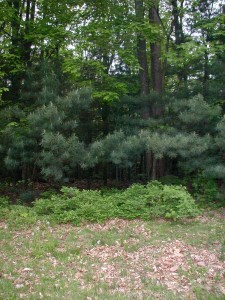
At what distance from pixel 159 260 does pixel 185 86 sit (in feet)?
22.1

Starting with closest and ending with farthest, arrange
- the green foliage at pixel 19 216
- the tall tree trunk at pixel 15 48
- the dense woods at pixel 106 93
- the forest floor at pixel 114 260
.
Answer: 1. the forest floor at pixel 114 260
2. the green foliage at pixel 19 216
3. the dense woods at pixel 106 93
4. the tall tree trunk at pixel 15 48

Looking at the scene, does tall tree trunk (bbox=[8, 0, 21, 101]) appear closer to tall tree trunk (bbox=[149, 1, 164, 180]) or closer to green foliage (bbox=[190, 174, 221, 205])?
tall tree trunk (bbox=[149, 1, 164, 180])

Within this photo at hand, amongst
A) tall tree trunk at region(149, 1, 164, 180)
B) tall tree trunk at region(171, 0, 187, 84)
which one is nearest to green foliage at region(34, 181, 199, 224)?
tall tree trunk at region(149, 1, 164, 180)

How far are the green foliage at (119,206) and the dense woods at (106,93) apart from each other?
963 millimetres

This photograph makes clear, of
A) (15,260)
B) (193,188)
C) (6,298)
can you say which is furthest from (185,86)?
(6,298)

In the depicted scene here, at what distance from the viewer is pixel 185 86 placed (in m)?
11.2

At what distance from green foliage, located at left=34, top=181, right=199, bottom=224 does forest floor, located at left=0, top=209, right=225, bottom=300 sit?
8.9 inches

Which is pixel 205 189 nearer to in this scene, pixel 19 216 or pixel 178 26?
pixel 19 216

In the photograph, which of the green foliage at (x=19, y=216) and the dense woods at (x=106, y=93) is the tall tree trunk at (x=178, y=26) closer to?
the dense woods at (x=106, y=93)

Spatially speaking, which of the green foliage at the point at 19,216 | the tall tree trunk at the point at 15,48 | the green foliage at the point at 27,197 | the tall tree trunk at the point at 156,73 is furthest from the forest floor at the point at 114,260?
the tall tree trunk at the point at 15,48

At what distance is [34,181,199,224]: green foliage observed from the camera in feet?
26.3

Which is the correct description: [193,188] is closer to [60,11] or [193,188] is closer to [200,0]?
[200,0]

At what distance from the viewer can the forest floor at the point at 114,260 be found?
5.13 metres

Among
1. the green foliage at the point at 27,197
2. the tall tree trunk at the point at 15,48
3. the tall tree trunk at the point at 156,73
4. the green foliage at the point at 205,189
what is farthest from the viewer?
the tall tree trunk at the point at 156,73
